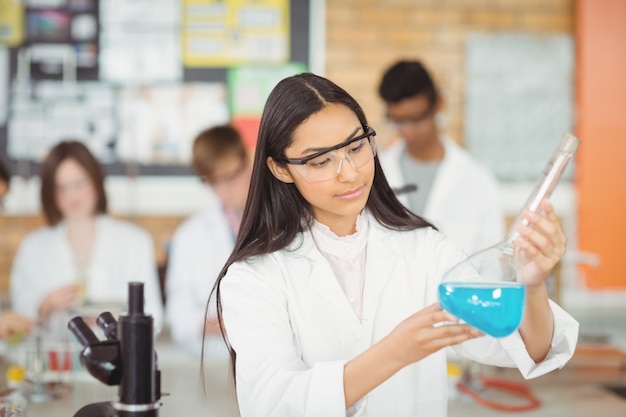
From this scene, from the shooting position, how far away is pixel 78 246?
3.89 metres

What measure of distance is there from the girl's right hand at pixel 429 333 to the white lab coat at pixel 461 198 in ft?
7.39

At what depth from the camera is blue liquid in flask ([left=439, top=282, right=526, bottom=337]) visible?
1396 millimetres

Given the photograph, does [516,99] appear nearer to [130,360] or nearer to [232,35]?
[232,35]

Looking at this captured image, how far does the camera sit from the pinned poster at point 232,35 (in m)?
4.98

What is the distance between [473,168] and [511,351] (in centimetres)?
219

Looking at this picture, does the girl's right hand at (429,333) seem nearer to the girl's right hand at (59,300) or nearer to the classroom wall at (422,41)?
the girl's right hand at (59,300)

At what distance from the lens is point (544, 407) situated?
8.18ft

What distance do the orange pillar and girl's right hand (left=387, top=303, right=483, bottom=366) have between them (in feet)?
12.9

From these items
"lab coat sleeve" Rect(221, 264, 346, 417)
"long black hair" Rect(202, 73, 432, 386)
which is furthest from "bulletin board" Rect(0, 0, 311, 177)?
"lab coat sleeve" Rect(221, 264, 346, 417)

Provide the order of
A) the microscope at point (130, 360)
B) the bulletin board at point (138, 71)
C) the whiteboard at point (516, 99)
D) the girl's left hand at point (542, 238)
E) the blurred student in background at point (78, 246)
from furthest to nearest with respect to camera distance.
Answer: the whiteboard at point (516, 99)
the bulletin board at point (138, 71)
the blurred student in background at point (78, 246)
the girl's left hand at point (542, 238)
the microscope at point (130, 360)

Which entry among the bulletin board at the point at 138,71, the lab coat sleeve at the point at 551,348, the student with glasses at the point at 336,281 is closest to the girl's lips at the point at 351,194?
the student with glasses at the point at 336,281

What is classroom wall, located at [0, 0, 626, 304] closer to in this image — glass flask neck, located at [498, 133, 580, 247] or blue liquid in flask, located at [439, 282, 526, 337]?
glass flask neck, located at [498, 133, 580, 247]

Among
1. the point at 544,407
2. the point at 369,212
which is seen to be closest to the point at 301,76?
the point at 369,212

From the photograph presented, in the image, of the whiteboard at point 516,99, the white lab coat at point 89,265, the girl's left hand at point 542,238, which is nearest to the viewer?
the girl's left hand at point 542,238
